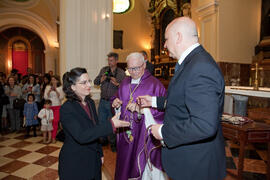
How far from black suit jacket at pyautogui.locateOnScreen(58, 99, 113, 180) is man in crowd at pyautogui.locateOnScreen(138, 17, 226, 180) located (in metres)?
0.55

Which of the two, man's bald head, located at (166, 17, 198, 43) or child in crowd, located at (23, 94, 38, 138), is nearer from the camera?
man's bald head, located at (166, 17, 198, 43)

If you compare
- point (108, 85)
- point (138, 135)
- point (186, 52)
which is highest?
point (186, 52)

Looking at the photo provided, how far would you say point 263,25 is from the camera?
668cm

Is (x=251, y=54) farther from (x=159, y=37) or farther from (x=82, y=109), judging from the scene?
(x=82, y=109)

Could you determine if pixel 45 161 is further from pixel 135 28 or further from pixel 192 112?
pixel 135 28

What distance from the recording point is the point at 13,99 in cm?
562

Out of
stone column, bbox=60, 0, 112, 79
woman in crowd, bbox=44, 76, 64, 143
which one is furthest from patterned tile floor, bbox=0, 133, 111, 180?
stone column, bbox=60, 0, 112, 79

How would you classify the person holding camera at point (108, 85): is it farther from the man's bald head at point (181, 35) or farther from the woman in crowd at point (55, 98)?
the man's bald head at point (181, 35)

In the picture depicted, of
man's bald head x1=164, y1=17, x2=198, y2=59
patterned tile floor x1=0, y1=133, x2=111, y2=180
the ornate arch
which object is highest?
the ornate arch

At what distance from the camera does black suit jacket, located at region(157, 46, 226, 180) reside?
1100 millimetres

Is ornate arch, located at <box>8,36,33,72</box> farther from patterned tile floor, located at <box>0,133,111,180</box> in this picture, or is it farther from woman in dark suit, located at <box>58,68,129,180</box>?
woman in dark suit, located at <box>58,68,129,180</box>

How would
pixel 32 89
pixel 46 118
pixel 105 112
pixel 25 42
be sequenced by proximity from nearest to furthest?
pixel 105 112, pixel 46 118, pixel 32 89, pixel 25 42

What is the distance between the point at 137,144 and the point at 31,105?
3857 mm

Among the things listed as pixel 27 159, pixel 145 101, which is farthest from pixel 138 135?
pixel 27 159
